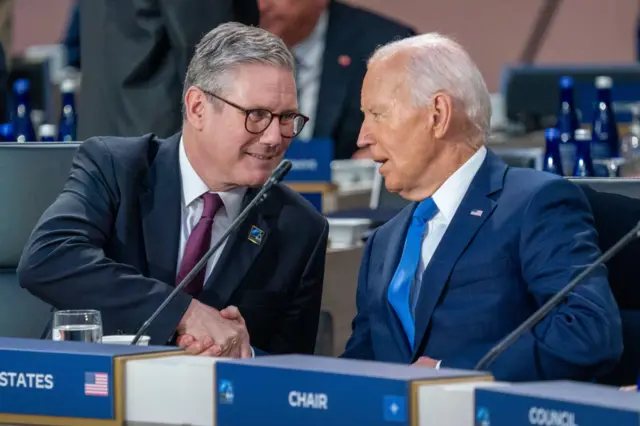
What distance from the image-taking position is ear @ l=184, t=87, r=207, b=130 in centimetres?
292

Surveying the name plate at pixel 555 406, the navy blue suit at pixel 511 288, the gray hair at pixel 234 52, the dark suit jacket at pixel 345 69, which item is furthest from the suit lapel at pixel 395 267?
the dark suit jacket at pixel 345 69

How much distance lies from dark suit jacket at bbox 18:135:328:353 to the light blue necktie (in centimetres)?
41

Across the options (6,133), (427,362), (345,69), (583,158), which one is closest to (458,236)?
(427,362)

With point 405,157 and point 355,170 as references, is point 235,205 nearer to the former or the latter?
point 405,157

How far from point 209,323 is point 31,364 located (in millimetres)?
823

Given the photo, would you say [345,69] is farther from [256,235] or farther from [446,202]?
[446,202]

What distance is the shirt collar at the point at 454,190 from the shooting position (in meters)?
2.55

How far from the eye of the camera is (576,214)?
2404 mm

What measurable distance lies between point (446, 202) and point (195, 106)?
667 millimetres

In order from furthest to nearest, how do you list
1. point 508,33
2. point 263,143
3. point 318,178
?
point 508,33 < point 318,178 < point 263,143

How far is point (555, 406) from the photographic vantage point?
1.46m

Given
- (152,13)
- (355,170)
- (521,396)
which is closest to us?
(521,396)

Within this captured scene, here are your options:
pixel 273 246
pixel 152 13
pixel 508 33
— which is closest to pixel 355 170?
pixel 152 13

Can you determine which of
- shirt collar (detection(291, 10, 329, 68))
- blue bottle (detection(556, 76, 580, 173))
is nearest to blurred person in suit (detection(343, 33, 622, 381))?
blue bottle (detection(556, 76, 580, 173))
